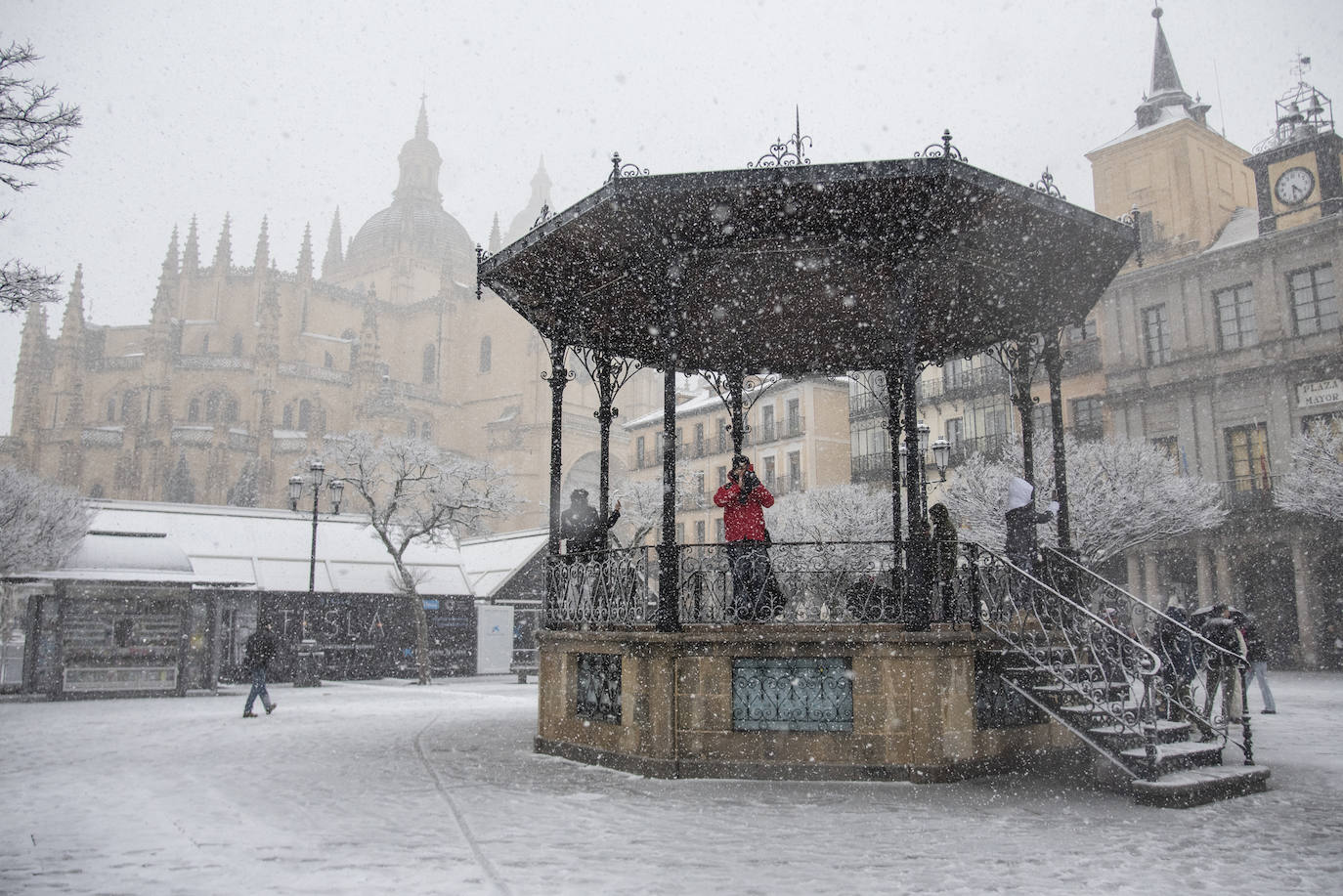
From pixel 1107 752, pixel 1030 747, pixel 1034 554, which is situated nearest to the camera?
pixel 1107 752

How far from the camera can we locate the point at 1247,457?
31469mm

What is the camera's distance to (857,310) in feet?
42.0

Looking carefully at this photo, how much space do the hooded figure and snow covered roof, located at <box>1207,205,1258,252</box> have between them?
27.1 m

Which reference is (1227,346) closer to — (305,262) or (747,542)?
(747,542)

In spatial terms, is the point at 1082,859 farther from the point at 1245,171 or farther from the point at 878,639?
the point at 1245,171

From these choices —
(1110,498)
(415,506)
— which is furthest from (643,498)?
(1110,498)

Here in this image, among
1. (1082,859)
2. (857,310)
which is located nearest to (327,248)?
(857,310)

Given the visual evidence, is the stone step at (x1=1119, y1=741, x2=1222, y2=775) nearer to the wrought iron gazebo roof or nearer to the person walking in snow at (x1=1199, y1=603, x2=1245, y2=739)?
the person walking in snow at (x1=1199, y1=603, x2=1245, y2=739)

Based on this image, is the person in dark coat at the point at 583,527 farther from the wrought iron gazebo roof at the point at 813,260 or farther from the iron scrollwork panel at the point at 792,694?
the iron scrollwork panel at the point at 792,694

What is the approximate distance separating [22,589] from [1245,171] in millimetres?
54626

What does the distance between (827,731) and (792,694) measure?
0.46 metres

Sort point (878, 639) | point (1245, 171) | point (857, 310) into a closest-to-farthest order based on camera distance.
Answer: point (878, 639)
point (857, 310)
point (1245, 171)

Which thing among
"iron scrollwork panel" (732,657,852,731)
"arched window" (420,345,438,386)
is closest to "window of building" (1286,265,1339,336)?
"iron scrollwork panel" (732,657,852,731)

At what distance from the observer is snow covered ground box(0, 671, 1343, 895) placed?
5465mm
